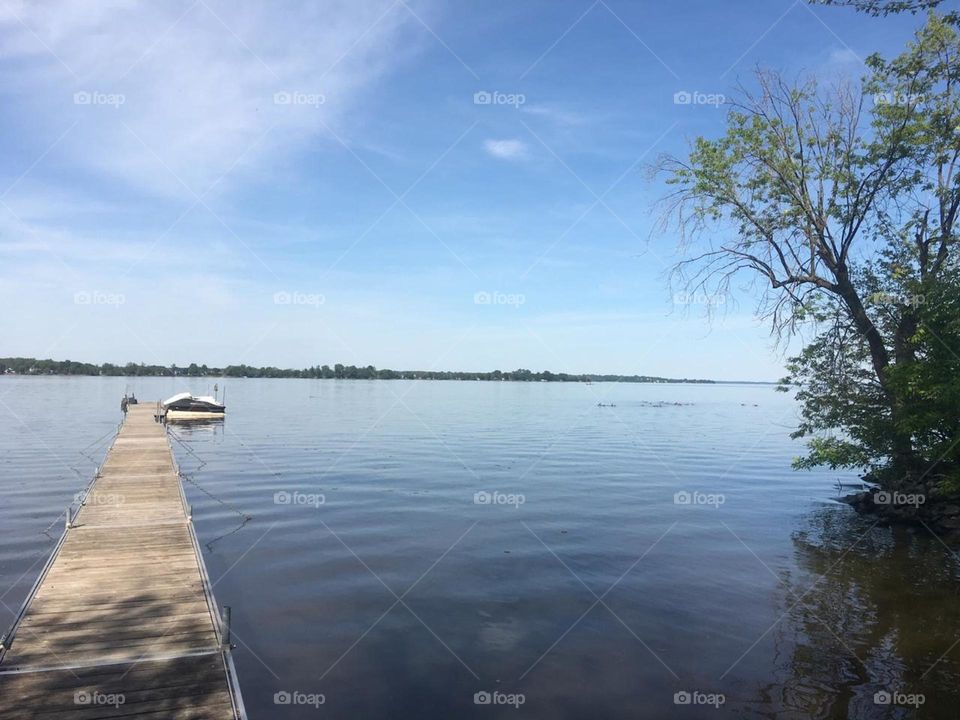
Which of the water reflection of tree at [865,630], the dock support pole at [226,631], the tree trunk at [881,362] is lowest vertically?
the water reflection of tree at [865,630]

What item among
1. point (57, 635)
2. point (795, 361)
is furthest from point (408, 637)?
point (795, 361)

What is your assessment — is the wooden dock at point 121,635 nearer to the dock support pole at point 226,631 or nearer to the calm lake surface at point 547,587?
the dock support pole at point 226,631

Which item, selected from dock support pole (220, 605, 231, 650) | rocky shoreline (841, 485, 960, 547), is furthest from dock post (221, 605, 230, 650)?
rocky shoreline (841, 485, 960, 547)

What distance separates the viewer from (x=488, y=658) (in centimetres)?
1070

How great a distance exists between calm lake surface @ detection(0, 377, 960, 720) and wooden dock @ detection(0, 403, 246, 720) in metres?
1.26

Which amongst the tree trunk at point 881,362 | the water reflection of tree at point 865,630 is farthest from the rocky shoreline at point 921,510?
the water reflection of tree at point 865,630

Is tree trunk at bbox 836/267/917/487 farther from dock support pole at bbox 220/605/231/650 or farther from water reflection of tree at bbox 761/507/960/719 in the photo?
dock support pole at bbox 220/605/231/650

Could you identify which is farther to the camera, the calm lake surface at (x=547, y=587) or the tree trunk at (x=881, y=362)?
the tree trunk at (x=881, y=362)

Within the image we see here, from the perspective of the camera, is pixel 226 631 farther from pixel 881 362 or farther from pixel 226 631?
pixel 881 362

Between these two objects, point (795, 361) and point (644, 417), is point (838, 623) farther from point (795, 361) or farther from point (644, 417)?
point (644, 417)

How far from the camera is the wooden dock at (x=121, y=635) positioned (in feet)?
24.2

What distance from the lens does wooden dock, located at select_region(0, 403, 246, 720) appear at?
24.2ft

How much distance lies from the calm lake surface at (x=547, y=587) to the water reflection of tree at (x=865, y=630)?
0.06 metres

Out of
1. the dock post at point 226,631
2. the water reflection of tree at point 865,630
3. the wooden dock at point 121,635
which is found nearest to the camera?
the wooden dock at point 121,635
